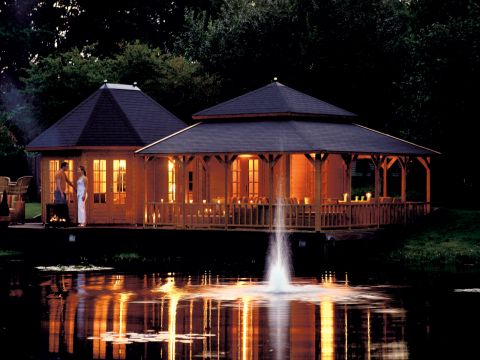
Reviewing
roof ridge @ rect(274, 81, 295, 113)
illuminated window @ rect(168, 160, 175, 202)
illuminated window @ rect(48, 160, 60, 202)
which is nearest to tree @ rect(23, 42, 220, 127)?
illuminated window @ rect(48, 160, 60, 202)

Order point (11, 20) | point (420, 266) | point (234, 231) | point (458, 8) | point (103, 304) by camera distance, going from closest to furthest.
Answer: point (103, 304), point (420, 266), point (234, 231), point (458, 8), point (11, 20)

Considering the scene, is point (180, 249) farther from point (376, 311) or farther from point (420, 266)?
point (376, 311)

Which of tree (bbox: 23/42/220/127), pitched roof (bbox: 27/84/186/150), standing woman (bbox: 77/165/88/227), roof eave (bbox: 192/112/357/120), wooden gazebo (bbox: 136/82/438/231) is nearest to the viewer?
wooden gazebo (bbox: 136/82/438/231)

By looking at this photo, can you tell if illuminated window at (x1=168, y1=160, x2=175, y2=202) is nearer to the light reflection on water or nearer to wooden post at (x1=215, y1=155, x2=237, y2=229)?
wooden post at (x1=215, y1=155, x2=237, y2=229)

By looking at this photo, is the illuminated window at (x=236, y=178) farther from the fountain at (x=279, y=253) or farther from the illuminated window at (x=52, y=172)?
the illuminated window at (x=52, y=172)

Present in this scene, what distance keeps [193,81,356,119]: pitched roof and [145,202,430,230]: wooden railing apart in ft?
13.1

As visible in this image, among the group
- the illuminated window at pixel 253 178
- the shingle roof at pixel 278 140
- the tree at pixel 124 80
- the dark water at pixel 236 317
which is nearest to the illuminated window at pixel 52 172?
the shingle roof at pixel 278 140

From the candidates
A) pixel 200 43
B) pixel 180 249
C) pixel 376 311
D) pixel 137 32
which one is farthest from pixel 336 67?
pixel 376 311

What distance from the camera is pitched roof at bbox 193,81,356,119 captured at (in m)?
44.4

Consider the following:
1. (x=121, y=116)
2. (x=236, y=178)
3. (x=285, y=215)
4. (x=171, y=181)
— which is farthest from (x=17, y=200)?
(x=285, y=215)

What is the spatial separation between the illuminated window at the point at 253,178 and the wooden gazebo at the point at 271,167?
4 cm

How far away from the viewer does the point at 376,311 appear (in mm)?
24453

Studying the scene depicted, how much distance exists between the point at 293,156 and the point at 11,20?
35.4 meters

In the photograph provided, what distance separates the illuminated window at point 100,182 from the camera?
44750 mm
